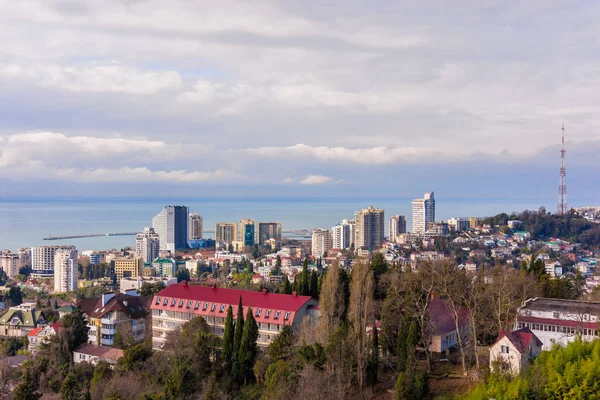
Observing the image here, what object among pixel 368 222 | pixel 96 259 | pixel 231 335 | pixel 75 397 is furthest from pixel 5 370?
pixel 368 222

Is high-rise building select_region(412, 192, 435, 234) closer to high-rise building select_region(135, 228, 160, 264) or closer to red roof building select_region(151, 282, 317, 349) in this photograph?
high-rise building select_region(135, 228, 160, 264)

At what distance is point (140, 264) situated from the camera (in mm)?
55781

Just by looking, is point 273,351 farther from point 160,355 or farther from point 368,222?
point 368,222

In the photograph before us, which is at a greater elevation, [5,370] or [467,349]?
[467,349]

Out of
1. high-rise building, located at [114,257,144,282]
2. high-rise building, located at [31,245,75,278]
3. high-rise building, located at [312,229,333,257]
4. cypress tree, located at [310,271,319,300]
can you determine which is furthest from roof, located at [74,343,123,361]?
high-rise building, located at [312,229,333,257]

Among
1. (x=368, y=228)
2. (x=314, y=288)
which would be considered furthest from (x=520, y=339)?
(x=368, y=228)

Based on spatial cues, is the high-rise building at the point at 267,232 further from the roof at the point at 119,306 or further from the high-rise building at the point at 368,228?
the roof at the point at 119,306

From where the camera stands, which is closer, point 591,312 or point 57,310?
point 591,312

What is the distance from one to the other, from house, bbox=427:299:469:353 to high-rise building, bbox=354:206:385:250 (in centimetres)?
4976

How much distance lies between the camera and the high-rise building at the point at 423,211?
79.4 m

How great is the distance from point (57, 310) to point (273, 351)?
1714 cm

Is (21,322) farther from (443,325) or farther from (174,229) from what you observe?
(174,229)

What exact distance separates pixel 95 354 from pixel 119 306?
7.63 feet

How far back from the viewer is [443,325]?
15445mm
